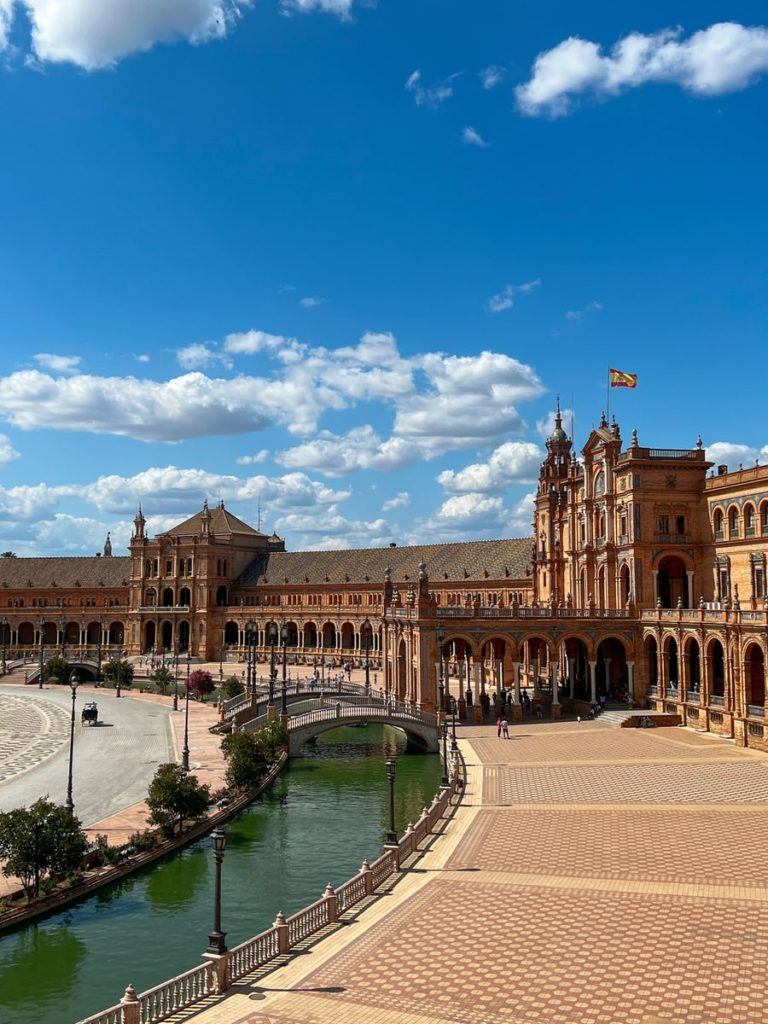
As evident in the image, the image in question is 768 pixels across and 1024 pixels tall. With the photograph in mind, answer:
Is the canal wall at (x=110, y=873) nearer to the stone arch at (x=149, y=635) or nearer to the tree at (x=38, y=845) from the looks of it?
the tree at (x=38, y=845)

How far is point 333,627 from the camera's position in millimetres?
127500

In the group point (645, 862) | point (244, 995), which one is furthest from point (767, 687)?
point (244, 995)

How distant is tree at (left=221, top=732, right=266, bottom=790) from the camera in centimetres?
4962

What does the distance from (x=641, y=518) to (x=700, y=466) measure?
6578mm

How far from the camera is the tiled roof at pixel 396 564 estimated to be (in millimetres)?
111775

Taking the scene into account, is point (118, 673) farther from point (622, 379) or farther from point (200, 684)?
Answer: point (622, 379)

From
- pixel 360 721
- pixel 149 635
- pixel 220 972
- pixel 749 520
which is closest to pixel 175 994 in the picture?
pixel 220 972

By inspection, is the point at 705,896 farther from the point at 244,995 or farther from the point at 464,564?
the point at 464,564

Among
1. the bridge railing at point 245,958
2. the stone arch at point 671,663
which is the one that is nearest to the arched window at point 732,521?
the stone arch at point 671,663

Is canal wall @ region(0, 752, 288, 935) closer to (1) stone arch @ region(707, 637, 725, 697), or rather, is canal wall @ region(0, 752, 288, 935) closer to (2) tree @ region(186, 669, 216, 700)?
(1) stone arch @ region(707, 637, 725, 697)

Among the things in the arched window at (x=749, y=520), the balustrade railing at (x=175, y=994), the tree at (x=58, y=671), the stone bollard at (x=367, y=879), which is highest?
the arched window at (x=749, y=520)

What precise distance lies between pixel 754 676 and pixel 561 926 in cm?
3955

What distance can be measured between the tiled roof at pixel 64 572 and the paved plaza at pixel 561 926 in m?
112

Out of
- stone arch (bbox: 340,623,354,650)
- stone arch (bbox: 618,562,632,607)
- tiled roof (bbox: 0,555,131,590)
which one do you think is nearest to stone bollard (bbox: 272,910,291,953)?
stone arch (bbox: 618,562,632,607)
